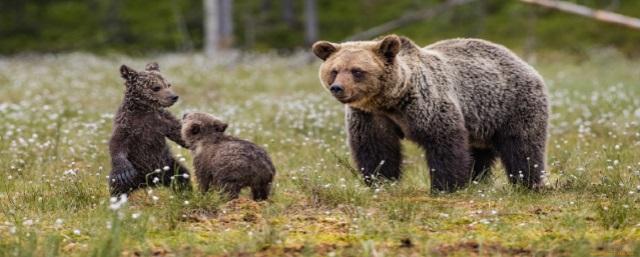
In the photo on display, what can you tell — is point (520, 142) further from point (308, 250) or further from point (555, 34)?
point (555, 34)

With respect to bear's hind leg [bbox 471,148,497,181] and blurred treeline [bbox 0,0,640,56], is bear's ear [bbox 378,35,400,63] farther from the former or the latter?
blurred treeline [bbox 0,0,640,56]

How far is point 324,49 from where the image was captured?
25.5 ft

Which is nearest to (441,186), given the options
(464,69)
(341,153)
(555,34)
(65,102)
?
(464,69)

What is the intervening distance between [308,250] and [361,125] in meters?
3.04

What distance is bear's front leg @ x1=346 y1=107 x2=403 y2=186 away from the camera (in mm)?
8039

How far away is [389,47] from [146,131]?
213 centimetres

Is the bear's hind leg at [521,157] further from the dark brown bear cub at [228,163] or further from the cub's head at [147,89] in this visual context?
the cub's head at [147,89]

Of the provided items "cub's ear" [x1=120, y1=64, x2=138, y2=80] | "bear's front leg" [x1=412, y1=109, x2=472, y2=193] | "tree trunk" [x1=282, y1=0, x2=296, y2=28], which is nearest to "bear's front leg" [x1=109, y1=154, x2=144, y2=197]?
"cub's ear" [x1=120, y1=64, x2=138, y2=80]

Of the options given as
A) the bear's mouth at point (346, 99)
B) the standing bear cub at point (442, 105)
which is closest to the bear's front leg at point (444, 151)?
the standing bear cub at point (442, 105)

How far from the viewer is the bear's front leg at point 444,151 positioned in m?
7.73

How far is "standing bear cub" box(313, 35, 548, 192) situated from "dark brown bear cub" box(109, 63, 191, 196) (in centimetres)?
136

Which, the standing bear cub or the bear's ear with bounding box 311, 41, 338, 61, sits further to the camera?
the bear's ear with bounding box 311, 41, 338, 61

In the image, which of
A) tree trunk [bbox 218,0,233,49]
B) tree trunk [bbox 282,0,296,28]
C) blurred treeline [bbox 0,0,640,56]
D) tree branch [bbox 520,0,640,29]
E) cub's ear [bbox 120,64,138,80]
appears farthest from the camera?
tree trunk [bbox 282,0,296,28]

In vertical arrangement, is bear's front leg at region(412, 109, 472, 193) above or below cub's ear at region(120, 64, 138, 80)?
below
